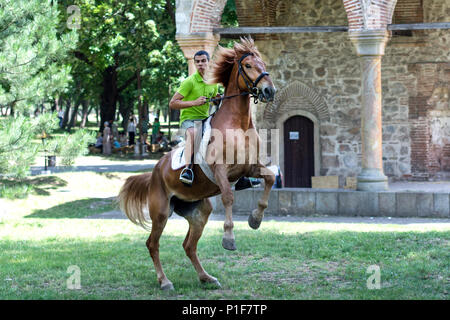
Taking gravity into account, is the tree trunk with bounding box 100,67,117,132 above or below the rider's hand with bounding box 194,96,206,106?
above

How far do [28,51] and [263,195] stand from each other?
8.68 m

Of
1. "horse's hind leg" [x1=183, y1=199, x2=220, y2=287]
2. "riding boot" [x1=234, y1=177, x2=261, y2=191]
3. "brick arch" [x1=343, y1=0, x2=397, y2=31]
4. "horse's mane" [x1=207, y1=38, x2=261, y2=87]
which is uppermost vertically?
"brick arch" [x1=343, y1=0, x2=397, y2=31]

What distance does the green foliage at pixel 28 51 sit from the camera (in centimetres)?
1359

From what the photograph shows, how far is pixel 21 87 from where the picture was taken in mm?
14078

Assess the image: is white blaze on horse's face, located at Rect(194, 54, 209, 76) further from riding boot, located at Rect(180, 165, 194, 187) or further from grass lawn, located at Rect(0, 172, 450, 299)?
grass lawn, located at Rect(0, 172, 450, 299)

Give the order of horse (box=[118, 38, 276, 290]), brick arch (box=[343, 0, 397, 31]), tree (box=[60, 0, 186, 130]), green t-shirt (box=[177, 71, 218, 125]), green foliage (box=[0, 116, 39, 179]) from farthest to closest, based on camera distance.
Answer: tree (box=[60, 0, 186, 130]) < brick arch (box=[343, 0, 397, 31]) < green foliage (box=[0, 116, 39, 179]) < green t-shirt (box=[177, 71, 218, 125]) < horse (box=[118, 38, 276, 290])

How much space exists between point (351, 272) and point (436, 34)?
12861mm

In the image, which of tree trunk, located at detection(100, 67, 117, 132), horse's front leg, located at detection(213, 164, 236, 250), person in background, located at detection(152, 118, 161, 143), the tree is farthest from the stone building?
tree trunk, located at detection(100, 67, 117, 132)

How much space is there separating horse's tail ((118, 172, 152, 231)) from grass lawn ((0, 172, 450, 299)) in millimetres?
757

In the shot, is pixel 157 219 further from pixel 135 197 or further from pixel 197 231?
pixel 135 197

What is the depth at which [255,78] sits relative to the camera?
6457 millimetres

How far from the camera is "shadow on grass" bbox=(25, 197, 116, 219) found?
54.5ft

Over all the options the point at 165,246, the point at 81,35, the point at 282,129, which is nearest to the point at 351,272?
the point at 165,246

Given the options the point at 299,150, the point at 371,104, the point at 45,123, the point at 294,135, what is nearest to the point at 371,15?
the point at 371,104
